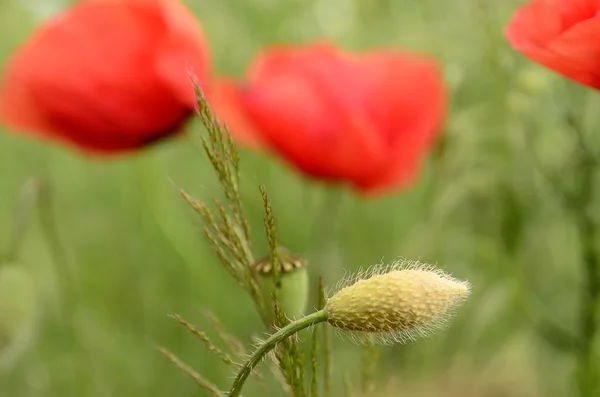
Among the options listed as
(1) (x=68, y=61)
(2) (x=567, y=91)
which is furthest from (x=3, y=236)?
(2) (x=567, y=91)

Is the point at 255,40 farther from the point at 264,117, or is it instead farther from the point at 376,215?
the point at 264,117

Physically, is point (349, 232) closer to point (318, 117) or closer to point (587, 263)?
point (318, 117)

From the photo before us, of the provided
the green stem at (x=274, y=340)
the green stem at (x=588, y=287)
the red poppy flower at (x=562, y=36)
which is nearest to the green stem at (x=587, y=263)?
the green stem at (x=588, y=287)

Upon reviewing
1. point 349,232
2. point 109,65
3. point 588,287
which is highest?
point 109,65

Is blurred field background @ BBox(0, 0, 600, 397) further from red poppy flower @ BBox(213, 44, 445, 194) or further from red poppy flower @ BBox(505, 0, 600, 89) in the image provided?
red poppy flower @ BBox(505, 0, 600, 89)

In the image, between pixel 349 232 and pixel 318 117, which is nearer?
pixel 318 117

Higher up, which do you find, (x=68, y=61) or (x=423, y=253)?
(x=68, y=61)

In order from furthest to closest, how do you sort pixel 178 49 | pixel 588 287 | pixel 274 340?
pixel 178 49 → pixel 588 287 → pixel 274 340

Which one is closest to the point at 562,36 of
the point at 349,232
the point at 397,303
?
the point at 397,303
